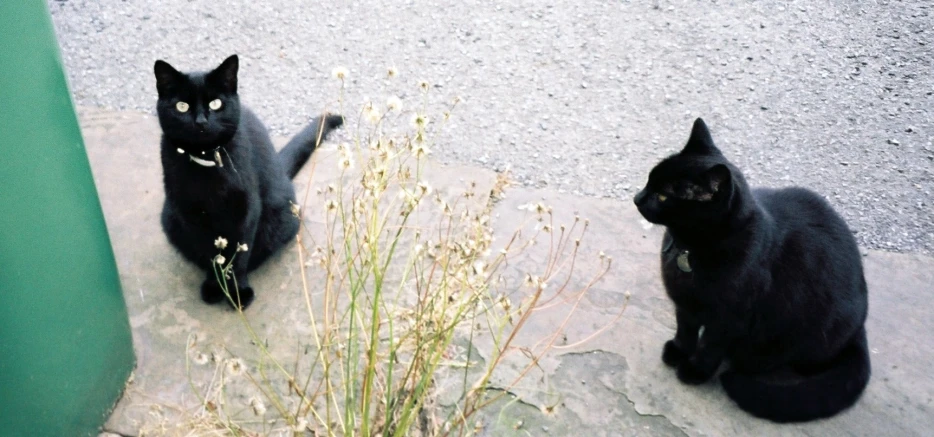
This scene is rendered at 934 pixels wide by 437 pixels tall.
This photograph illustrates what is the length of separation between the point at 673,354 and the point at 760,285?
413 millimetres

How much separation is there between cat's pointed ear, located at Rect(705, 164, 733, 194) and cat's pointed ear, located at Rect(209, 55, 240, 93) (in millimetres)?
1383

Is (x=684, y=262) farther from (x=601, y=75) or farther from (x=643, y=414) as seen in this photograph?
(x=601, y=75)

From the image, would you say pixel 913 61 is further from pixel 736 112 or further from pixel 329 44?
pixel 329 44

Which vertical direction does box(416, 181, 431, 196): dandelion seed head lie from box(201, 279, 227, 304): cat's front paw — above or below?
above

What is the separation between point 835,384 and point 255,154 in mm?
→ 1953

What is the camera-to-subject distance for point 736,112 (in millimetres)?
3771

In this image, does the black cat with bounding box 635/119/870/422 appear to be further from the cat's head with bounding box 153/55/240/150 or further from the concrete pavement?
the cat's head with bounding box 153/55/240/150

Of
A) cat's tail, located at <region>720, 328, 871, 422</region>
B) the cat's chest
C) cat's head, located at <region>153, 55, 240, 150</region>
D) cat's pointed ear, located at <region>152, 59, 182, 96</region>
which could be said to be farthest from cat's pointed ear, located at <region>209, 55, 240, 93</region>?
cat's tail, located at <region>720, 328, 871, 422</region>

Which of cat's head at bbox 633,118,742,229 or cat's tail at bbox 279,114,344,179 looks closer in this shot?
cat's head at bbox 633,118,742,229

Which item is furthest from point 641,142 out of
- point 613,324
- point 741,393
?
point 741,393

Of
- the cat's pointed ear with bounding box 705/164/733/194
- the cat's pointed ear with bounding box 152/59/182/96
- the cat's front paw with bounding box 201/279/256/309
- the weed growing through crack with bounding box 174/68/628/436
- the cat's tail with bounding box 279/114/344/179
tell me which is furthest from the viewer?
the cat's tail with bounding box 279/114/344/179

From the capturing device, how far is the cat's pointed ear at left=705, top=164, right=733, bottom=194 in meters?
1.99

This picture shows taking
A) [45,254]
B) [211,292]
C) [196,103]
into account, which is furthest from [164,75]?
[211,292]

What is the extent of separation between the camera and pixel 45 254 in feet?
6.07
